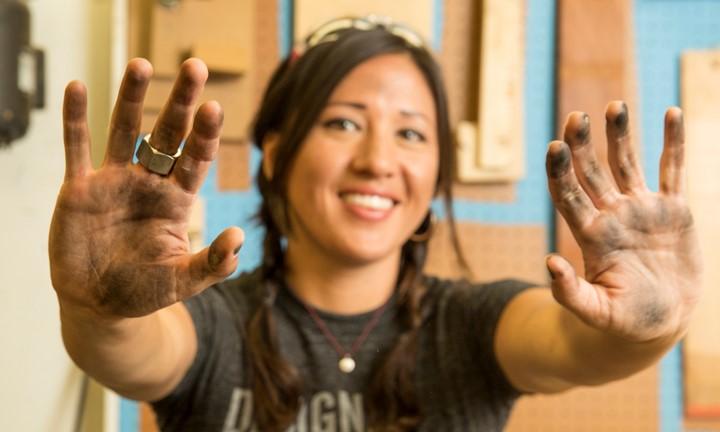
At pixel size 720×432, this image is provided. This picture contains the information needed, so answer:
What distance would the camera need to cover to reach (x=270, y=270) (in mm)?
963

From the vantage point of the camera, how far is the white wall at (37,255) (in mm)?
811

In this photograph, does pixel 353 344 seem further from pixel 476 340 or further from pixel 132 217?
pixel 132 217

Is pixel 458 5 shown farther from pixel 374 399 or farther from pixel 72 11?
pixel 374 399

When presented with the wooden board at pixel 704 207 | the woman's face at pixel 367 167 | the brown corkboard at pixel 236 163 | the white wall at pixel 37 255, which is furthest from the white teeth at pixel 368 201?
the wooden board at pixel 704 207

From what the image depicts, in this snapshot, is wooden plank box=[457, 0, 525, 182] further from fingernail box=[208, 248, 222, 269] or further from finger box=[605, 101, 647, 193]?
fingernail box=[208, 248, 222, 269]

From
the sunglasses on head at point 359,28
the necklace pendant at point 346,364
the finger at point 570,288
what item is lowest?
the necklace pendant at point 346,364

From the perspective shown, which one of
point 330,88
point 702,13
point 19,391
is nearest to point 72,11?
point 330,88

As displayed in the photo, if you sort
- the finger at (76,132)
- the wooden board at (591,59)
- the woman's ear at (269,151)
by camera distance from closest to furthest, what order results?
1. the finger at (76,132)
2. the woman's ear at (269,151)
3. the wooden board at (591,59)

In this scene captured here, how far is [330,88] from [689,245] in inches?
19.0

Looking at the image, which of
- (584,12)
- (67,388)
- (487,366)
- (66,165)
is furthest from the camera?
(584,12)

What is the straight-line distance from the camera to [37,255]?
82 cm

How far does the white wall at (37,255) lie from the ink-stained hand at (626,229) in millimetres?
497

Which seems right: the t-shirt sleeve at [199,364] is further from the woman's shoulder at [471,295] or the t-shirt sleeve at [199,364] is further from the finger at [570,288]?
the finger at [570,288]

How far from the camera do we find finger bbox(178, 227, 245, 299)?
0.47 metres
